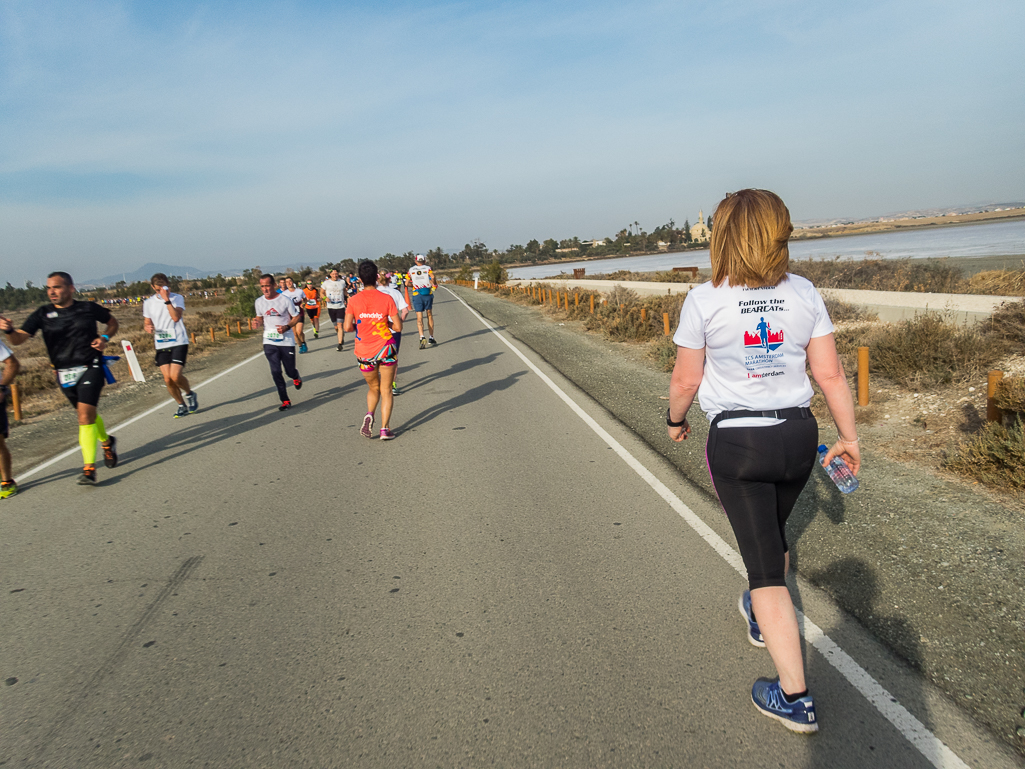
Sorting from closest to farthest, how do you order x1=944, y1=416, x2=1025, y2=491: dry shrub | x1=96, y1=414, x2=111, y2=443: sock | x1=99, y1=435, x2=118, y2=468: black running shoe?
x1=944, y1=416, x2=1025, y2=491: dry shrub → x1=96, y1=414, x2=111, y2=443: sock → x1=99, y1=435, x2=118, y2=468: black running shoe

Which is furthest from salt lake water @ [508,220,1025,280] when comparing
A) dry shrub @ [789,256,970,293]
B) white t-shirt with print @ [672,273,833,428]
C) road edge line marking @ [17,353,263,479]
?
white t-shirt with print @ [672,273,833,428]

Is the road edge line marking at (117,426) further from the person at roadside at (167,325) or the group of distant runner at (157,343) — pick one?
the person at roadside at (167,325)

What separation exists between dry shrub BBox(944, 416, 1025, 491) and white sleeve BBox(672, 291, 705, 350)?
12.7 feet

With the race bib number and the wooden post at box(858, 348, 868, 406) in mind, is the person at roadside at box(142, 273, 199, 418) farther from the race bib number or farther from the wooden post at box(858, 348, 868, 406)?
the wooden post at box(858, 348, 868, 406)

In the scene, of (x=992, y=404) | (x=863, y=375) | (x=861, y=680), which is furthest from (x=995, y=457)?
(x=861, y=680)

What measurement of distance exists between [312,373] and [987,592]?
39.3 feet

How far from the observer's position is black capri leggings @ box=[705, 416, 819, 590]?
7.84ft

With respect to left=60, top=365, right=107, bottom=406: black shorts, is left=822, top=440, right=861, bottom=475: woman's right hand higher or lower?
lower

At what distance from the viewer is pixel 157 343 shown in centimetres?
905

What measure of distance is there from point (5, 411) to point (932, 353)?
10.5 meters

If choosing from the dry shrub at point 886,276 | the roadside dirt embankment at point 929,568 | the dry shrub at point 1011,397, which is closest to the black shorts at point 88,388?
the roadside dirt embankment at point 929,568

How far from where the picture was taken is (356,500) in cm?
554

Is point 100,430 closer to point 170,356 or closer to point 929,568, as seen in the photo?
point 170,356

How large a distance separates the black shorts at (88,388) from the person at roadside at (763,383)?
6291 millimetres
